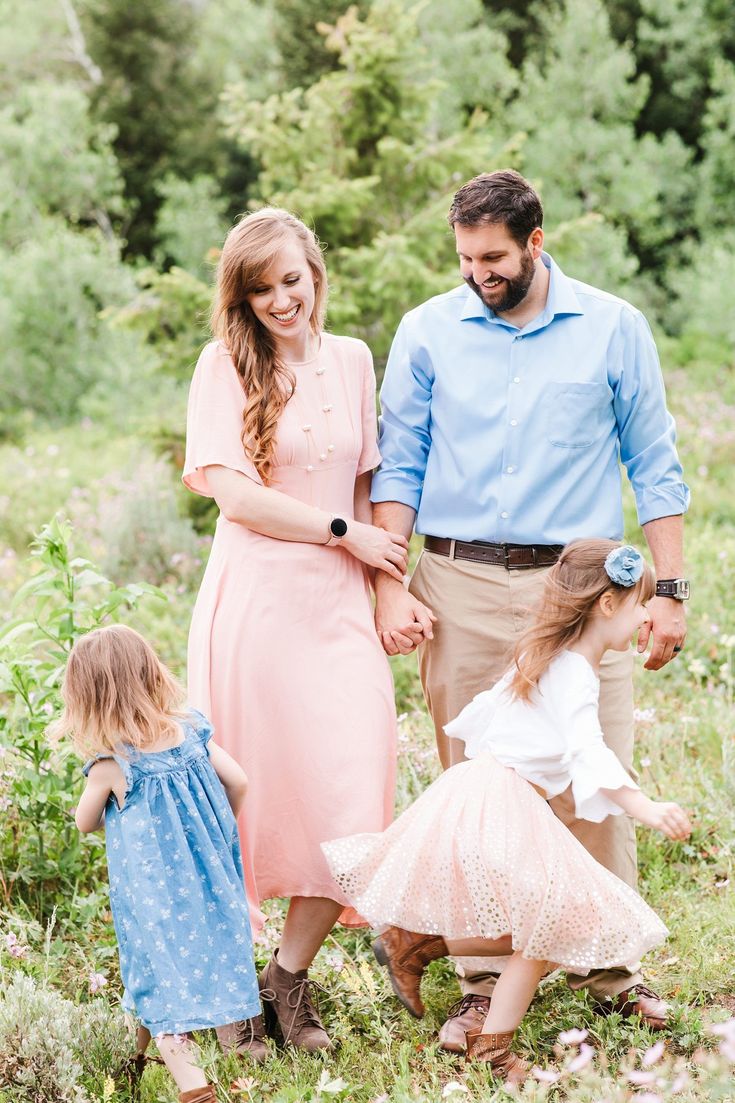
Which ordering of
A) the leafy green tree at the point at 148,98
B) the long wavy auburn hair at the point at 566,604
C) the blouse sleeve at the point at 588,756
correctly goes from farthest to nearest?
the leafy green tree at the point at 148,98, the long wavy auburn hair at the point at 566,604, the blouse sleeve at the point at 588,756

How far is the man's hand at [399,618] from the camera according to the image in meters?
3.45

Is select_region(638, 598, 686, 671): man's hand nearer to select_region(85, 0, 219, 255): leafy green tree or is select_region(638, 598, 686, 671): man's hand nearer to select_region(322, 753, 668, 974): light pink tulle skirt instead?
select_region(322, 753, 668, 974): light pink tulle skirt

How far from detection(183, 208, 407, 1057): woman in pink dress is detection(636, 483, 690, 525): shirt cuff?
2.52 feet

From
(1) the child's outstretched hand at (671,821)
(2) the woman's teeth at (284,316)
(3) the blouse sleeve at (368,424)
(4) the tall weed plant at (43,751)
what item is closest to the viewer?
(1) the child's outstretched hand at (671,821)

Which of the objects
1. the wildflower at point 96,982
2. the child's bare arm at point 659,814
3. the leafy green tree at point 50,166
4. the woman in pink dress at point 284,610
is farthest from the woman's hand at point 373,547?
the leafy green tree at point 50,166

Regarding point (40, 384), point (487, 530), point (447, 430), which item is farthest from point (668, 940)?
point (40, 384)

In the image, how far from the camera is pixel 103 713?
9.69ft

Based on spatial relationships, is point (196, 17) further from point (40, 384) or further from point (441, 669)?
point (441, 669)

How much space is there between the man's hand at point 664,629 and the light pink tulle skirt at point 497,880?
25.4 inches

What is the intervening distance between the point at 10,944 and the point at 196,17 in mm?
23532

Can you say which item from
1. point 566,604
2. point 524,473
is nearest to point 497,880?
point 566,604

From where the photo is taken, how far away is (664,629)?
11.2 ft

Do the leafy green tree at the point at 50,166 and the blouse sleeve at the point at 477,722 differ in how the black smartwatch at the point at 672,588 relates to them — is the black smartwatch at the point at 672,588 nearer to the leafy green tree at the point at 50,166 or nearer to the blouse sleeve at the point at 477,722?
the blouse sleeve at the point at 477,722

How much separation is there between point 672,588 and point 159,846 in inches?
63.0
